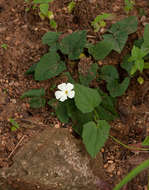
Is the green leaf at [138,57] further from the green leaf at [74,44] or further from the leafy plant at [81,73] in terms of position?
the green leaf at [74,44]

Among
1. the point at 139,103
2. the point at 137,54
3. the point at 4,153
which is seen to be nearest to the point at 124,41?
the point at 137,54

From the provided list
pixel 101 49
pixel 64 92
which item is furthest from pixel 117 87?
pixel 64 92

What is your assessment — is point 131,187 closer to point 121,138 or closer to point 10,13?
point 121,138

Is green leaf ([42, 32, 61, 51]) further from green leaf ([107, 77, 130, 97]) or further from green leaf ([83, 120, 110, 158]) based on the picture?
green leaf ([83, 120, 110, 158])

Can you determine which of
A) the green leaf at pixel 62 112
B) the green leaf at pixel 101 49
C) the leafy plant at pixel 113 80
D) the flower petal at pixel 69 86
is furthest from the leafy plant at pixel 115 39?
the green leaf at pixel 62 112

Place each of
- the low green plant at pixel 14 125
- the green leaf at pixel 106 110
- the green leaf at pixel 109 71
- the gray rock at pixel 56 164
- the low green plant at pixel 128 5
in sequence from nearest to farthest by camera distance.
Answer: the gray rock at pixel 56 164, the low green plant at pixel 14 125, the green leaf at pixel 106 110, the green leaf at pixel 109 71, the low green plant at pixel 128 5

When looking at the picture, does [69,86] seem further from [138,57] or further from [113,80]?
[138,57]

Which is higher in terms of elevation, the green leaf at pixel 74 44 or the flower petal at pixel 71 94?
the green leaf at pixel 74 44

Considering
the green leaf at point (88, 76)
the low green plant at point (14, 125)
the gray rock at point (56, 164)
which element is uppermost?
the green leaf at point (88, 76)
